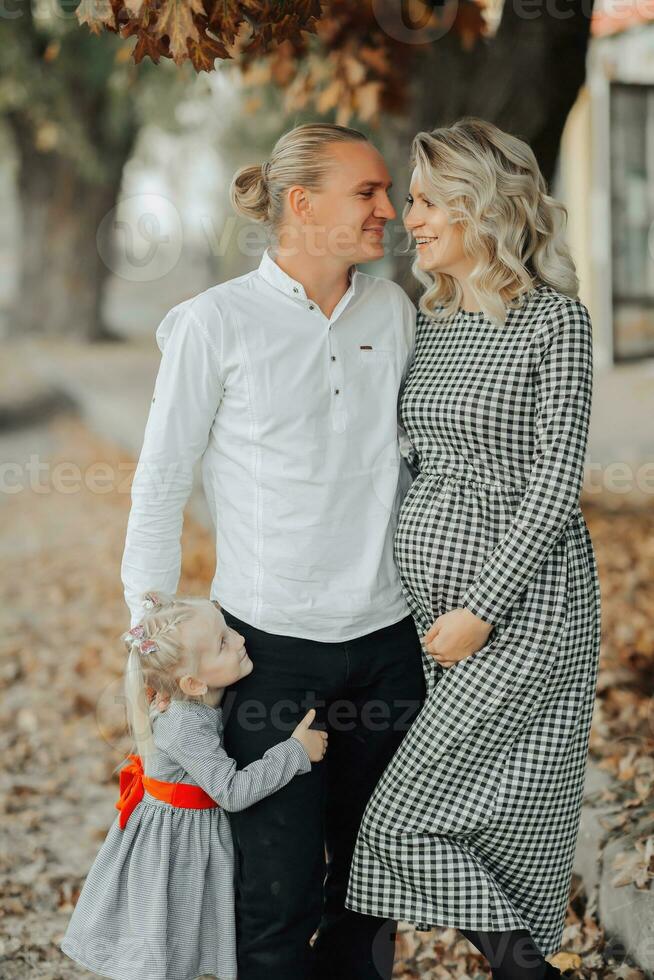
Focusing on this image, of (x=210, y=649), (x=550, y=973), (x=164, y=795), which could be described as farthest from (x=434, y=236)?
(x=550, y=973)

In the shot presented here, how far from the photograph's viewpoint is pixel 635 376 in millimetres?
10070

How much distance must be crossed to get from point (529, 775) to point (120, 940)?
96cm

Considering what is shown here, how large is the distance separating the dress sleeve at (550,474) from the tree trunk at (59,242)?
13.7m

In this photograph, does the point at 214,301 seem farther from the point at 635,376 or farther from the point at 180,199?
the point at 180,199

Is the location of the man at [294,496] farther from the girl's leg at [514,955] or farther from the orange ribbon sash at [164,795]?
the girl's leg at [514,955]

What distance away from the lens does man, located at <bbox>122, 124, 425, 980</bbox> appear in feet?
7.45

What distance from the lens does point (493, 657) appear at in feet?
7.50

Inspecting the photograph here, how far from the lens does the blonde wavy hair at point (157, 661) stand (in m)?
2.24

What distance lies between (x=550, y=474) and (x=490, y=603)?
0.97ft

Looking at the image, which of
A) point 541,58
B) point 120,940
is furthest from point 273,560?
point 541,58

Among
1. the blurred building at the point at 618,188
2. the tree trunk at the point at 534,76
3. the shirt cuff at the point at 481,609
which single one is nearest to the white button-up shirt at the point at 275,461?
the shirt cuff at the point at 481,609

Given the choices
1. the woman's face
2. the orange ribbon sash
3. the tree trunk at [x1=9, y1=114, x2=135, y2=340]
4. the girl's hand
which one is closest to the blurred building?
the tree trunk at [x1=9, y1=114, x2=135, y2=340]

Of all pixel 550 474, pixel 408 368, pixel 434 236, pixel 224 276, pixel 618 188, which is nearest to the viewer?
pixel 550 474

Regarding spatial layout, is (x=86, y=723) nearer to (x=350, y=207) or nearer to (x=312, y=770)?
(x=312, y=770)
